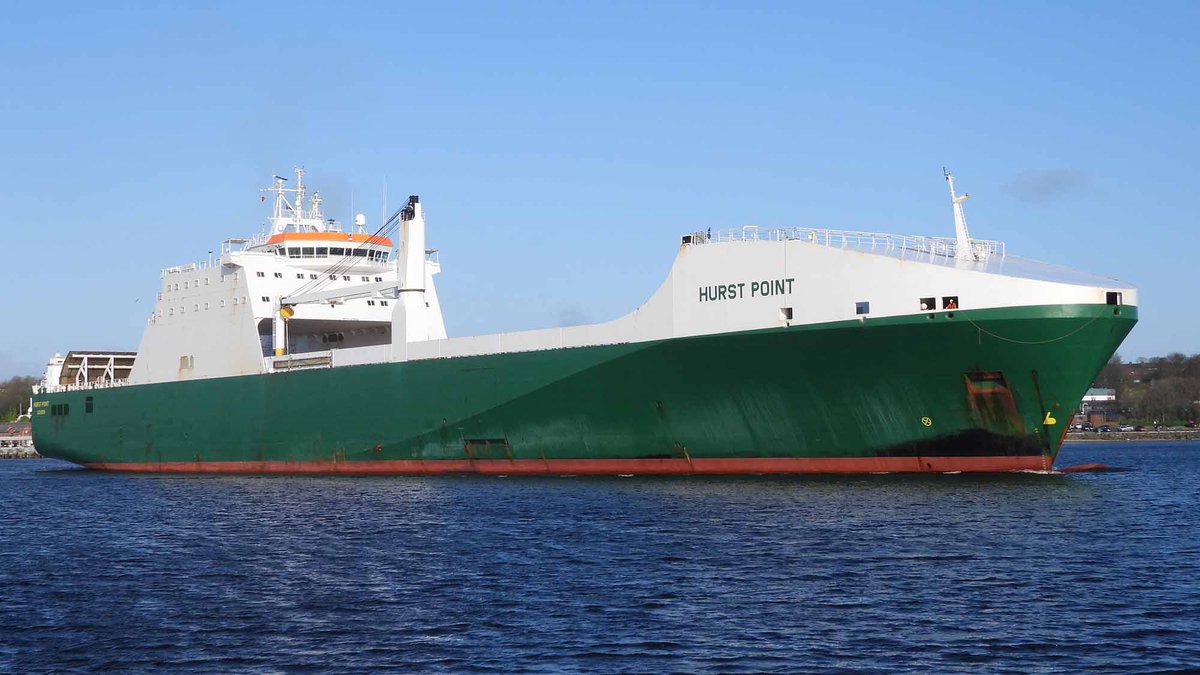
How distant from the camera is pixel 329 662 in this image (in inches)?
527

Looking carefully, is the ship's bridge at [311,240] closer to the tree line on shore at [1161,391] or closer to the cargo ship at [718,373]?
the cargo ship at [718,373]

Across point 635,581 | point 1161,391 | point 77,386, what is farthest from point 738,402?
point 1161,391

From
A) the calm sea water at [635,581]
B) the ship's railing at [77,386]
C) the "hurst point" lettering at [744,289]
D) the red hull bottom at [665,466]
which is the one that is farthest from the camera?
the ship's railing at [77,386]

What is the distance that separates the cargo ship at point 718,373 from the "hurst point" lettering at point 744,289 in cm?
5

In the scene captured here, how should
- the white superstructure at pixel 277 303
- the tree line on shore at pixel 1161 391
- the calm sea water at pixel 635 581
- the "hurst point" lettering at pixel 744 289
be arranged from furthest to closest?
the tree line on shore at pixel 1161 391 → the white superstructure at pixel 277 303 → the "hurst point" lettering at pixel 744 289 → the calm sea water at pixel 635 581

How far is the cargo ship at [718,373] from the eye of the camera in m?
28.5

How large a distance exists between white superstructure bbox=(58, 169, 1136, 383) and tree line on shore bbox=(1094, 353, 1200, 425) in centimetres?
6977

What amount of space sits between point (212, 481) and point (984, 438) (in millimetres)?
24820

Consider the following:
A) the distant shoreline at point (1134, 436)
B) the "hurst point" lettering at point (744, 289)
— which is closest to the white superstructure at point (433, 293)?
the "hurst point" lettering at point (744, 289)

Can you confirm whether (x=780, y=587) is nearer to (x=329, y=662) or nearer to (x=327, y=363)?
(x=329, y=662)

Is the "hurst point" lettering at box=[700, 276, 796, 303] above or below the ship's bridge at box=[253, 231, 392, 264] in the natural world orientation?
below

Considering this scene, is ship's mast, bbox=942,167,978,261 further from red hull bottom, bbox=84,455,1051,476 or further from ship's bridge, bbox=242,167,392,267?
ship's bridge, bbox=242,167,392,267

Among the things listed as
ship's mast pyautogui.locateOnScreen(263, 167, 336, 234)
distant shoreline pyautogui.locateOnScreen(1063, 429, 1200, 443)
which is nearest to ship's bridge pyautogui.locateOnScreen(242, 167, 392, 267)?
ship's mast pyautogui.locateOnScreen(263, 167, 336, 234)

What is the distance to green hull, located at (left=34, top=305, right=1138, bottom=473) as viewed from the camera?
93.2 ft
